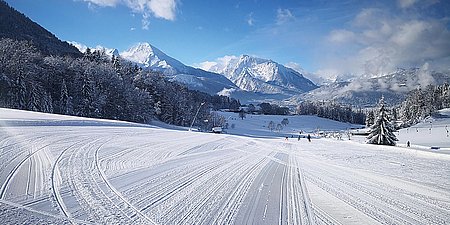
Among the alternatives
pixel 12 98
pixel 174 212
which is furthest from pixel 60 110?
pixel 174 212

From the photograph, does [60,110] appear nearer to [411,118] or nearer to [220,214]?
[220,214]

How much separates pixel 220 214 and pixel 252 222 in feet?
2.29

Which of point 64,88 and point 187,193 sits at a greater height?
point 64,88

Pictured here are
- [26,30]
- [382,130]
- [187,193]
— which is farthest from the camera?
[26,30]

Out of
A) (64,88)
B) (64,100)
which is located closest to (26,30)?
(64,100)

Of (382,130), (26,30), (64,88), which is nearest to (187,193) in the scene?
(382,130)

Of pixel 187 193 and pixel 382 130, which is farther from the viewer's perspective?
pixel 382 130

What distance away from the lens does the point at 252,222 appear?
5.18 metres

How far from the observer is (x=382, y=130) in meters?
41.0

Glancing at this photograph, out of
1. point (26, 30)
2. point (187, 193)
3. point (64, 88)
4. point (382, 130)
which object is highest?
point (26, 30)

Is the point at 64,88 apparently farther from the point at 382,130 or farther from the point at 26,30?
the point at 26,30

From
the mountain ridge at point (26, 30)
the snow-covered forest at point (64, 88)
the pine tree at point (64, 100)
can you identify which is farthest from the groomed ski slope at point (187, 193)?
the mountain ridge at point (26, 30)

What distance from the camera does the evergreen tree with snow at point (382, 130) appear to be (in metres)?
40.4

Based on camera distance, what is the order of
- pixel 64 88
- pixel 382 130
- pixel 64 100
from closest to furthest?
pixel 382 130, pixel 64 88, pixel 64 100
